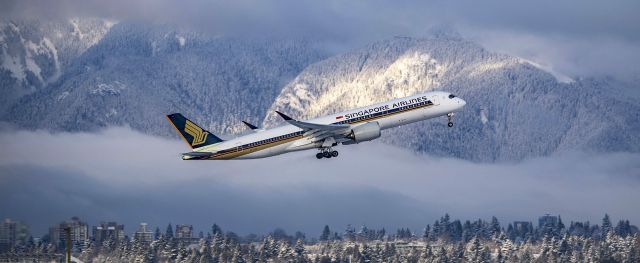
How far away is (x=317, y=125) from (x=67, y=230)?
108 ft

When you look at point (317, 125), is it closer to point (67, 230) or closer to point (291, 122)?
point (291, 122)

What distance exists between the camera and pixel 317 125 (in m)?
198

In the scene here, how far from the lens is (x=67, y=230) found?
196750 mm

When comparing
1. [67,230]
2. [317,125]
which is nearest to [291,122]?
[317,125]

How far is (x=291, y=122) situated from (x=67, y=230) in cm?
3018

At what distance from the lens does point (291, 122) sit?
19638 centimetres

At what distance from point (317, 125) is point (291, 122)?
12.5 ft
